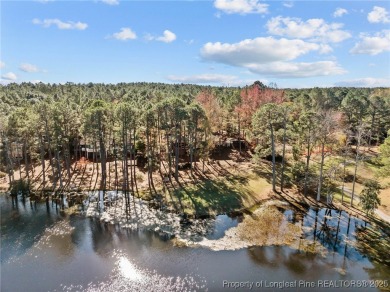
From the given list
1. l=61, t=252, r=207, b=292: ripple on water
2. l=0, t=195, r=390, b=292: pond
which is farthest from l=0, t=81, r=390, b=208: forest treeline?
l=61, t=252, r=207, b=292: ripple on water

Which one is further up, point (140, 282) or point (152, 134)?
point (152, 134)

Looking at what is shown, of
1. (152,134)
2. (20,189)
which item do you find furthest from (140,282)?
(152,134)

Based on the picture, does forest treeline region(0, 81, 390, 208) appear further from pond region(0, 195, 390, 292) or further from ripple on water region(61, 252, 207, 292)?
ripple on water region(61, 252, 207, 292)

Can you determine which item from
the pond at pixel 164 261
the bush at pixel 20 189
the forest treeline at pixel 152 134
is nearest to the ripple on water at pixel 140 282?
the pond at pixel 164 261

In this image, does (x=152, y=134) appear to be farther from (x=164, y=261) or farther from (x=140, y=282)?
(x=140, y=282)

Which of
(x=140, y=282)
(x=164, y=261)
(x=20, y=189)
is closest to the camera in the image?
(x=140, y=282)

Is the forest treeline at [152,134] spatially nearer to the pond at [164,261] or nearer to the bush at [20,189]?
the bush at [20,189]

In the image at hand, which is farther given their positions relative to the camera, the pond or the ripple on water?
the pond

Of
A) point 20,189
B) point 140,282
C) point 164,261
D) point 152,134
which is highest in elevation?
point 152,134
